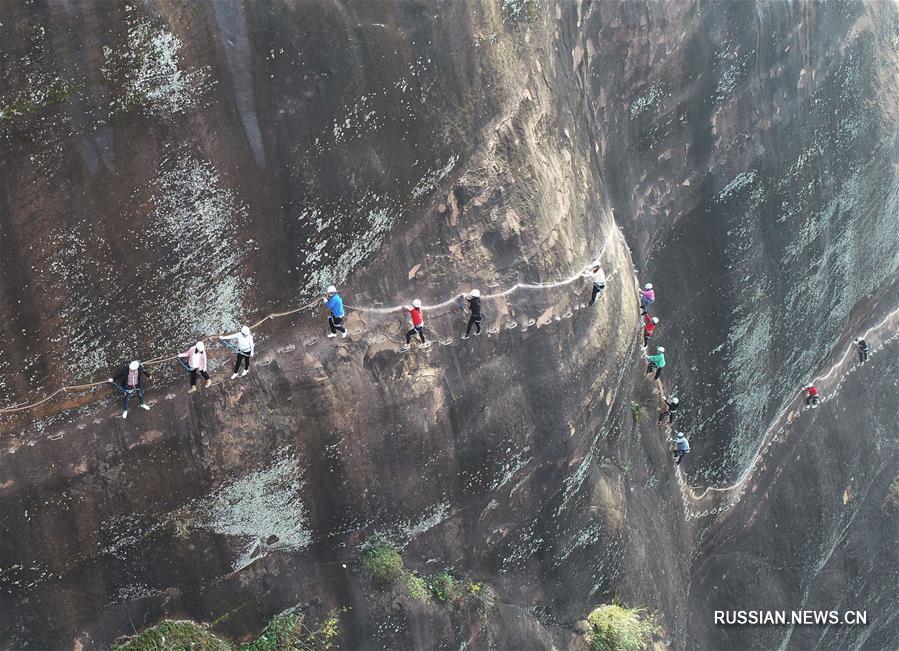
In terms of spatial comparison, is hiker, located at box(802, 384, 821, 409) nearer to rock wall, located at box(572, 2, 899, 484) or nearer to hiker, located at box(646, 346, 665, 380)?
rock wall, located at box(572, 2, 899, 484)

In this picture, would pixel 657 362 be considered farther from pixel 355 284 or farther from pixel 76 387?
pixel 76 387

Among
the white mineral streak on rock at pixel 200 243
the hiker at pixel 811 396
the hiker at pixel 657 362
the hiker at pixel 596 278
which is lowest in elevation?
the hiker at pixel 811 396

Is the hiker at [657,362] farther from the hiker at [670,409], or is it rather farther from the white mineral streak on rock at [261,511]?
the white mineral streak on rock at [261,511]

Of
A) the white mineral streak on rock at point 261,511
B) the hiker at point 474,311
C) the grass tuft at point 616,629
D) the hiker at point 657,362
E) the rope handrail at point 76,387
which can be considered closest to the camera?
the rope handrail at point 76,387

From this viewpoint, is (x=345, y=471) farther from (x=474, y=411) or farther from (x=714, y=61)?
(x=714, y=61)

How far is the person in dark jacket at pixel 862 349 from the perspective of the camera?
2908 cm

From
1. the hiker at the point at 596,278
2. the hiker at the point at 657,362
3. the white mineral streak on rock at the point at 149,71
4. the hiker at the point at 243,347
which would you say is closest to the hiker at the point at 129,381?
the hiker at the point at 243,347

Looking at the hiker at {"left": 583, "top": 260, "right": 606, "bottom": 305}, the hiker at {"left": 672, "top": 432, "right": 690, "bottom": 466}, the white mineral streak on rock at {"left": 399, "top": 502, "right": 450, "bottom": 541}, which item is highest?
the hiker at {"left": 583, "top": 260, "right": 606, "bottom": 305}

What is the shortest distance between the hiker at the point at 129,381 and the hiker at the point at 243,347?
1479 mm

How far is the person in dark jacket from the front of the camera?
2908 centimetres

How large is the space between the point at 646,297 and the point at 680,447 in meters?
5.13

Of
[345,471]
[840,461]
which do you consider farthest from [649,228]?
[840,461]

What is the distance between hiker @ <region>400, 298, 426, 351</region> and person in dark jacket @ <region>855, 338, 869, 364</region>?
21224mm

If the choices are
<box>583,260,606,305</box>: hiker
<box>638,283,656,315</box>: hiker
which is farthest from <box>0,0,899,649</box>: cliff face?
<box>638,283,656,315</box>: hiker
